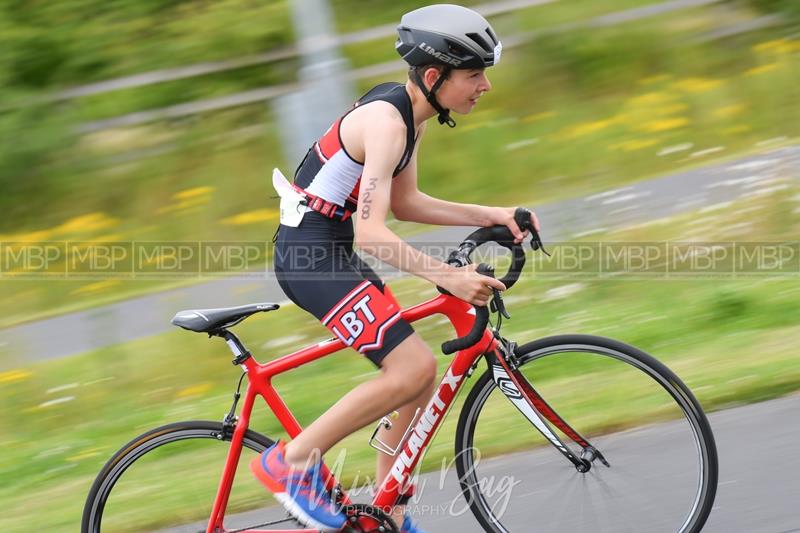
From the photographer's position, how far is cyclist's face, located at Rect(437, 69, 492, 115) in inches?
133

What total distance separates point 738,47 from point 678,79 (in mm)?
851

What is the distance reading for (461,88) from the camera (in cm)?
339

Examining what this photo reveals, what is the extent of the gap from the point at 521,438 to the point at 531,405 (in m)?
0.31

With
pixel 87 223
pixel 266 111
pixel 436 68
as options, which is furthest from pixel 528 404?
pixel 266 111

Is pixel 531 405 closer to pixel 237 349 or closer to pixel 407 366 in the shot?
pixel 407 366

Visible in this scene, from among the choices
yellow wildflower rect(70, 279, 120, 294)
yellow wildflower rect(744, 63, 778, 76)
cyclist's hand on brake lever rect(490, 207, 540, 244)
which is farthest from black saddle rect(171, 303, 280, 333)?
yellow wildflower rect(744, 63, 778, 76)

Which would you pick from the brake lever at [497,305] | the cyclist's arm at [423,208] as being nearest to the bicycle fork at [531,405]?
the brake lever at [497,305]

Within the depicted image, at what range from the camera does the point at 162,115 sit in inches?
421

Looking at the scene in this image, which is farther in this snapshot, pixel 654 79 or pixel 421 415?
pixel 654 79

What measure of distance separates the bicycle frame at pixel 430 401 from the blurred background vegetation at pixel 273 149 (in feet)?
6.84

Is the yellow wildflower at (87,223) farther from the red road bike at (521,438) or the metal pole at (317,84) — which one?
the red road bike at (521,438)

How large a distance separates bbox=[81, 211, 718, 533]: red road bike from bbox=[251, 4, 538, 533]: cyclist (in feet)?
0.33

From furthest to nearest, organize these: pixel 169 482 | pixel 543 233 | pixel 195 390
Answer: pixel 543 233, pixel 195 390, pixel 169 482

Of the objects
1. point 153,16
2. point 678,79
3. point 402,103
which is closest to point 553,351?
point 402,103
